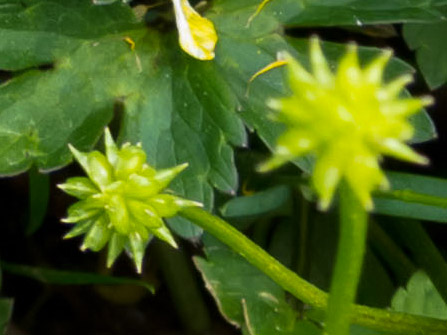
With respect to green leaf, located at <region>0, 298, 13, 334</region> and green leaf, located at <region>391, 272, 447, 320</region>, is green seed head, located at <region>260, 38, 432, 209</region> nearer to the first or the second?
green leaf, located at <region>391, 272, 447, 320</region>

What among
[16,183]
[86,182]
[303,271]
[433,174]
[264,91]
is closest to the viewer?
[86,182]

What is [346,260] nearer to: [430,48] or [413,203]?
[413,203]

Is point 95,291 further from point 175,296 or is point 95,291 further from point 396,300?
point 396,300

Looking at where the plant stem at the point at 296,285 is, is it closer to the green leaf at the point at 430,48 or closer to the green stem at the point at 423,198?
the green stem at the point at 423,198

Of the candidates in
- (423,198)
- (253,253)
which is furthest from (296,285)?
(423,198)

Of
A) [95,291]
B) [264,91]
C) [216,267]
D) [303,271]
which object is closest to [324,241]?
[303,271]

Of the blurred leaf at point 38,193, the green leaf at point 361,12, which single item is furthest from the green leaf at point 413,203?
the blurred leaf at point 38,193
